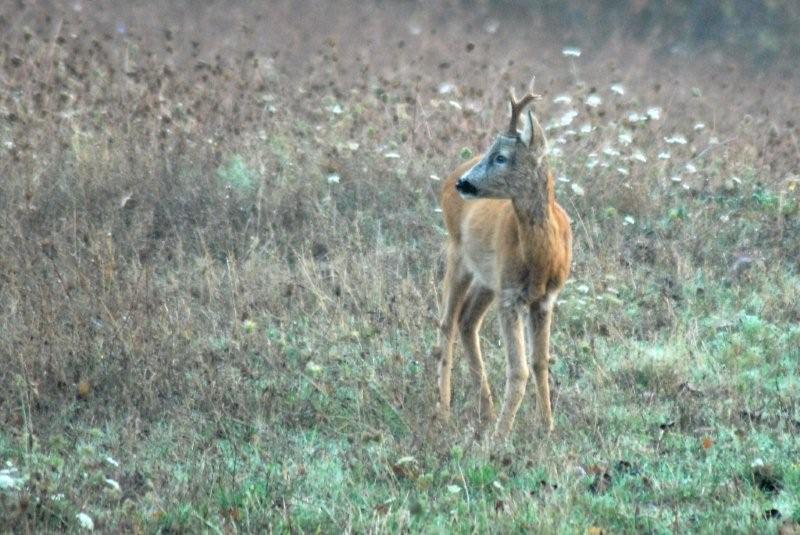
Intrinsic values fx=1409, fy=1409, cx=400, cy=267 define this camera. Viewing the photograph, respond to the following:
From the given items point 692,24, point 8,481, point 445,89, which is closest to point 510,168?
point 8,481

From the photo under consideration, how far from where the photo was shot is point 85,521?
206 inches

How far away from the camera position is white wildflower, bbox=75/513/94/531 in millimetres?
5230

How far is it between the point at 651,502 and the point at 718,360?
224 centimetres

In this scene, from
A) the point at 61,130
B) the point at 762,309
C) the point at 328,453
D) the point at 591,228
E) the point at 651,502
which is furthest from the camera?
the point at 61,130

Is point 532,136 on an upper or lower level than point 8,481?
upper

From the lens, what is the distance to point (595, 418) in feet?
22.8

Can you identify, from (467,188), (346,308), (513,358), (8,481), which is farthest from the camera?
(346,308)

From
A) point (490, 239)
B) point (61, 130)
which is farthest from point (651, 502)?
point (61, 130)

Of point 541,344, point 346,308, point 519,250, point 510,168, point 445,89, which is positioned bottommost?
point 346,308

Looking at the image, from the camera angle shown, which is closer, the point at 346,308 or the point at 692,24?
the point at 346,308

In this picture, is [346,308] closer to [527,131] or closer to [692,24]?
[527,131]

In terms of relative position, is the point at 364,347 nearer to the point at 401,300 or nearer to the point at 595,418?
the point at 401,300

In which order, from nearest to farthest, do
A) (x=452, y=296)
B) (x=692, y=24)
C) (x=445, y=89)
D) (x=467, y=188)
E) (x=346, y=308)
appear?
1. (x=467, y=188)
2. (x=452, y=296)
3. (x=346, y=308)
4. (x=445, y=89)
5. (x=692, y=24)

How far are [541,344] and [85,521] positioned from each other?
2.92 meters
